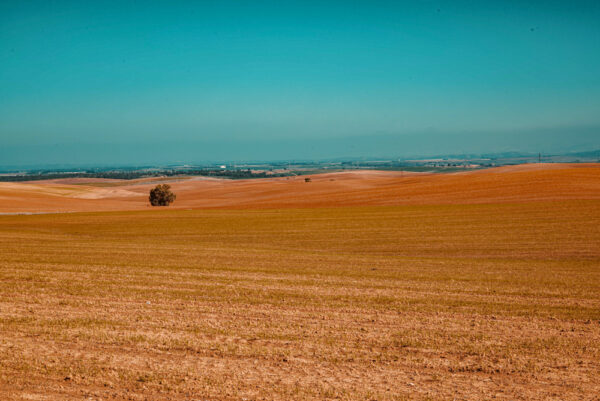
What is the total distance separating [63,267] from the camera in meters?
19.0

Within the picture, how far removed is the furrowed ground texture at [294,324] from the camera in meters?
8.09

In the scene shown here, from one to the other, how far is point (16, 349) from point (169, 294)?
18.3ft

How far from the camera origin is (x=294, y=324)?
11.6m

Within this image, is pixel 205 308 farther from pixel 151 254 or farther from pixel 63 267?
pixel 151 254

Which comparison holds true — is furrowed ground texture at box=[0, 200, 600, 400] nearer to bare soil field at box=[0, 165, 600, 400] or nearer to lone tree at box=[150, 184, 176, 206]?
bare soil field at box=[0, 165, 600, 400]

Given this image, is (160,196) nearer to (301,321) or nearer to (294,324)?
(301,321)

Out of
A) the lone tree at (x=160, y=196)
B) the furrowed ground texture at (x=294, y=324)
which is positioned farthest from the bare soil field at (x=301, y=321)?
the lone tree at (x=160, y=196)

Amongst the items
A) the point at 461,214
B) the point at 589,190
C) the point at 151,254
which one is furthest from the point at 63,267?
the point at 589,190

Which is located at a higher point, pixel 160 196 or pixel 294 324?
pixel 160 196

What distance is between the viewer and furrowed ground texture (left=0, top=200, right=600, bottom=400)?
26.6 feet

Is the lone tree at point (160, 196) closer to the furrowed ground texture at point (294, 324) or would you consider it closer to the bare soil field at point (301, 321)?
the bare soil field at point (301, 321)

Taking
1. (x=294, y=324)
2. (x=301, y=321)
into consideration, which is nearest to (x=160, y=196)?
(x=301, y=321)

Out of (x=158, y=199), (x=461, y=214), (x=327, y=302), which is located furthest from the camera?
(x=158, y=199)

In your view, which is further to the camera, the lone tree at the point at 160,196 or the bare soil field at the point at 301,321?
the lone tree at the point at 160,196
